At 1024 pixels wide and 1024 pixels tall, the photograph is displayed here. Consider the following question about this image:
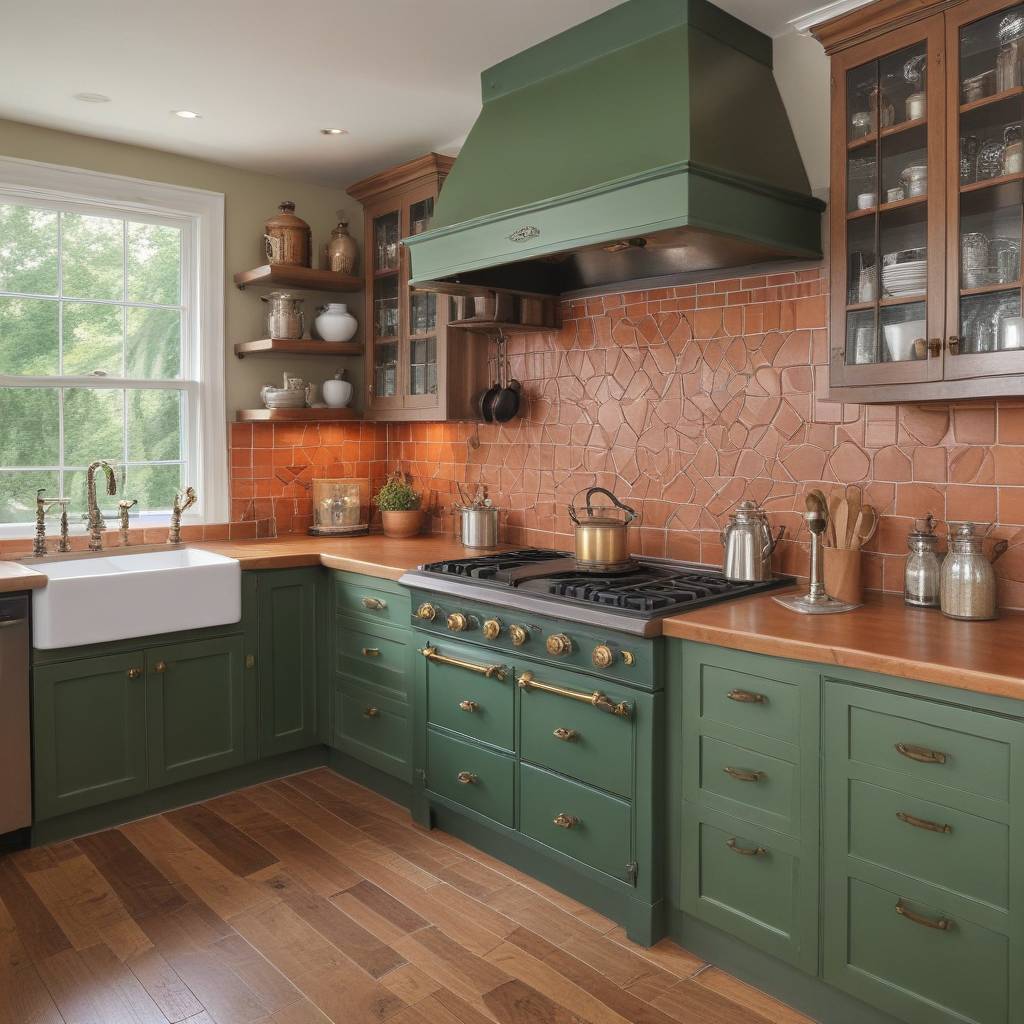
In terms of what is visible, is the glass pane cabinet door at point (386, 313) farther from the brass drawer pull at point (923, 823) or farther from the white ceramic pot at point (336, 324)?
the brass drawer pull at point (923, 823)

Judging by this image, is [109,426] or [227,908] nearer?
[227,908]

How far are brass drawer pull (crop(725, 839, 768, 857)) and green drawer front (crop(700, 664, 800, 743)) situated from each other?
0.99 feet

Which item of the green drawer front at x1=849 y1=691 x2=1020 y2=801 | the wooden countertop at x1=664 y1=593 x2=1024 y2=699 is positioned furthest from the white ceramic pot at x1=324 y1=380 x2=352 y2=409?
the green drawer front at x1=849 y1=691 x2=1020 y2=801

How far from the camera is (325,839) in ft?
10.3

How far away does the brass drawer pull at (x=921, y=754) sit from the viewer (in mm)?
1896

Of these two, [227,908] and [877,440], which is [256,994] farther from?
[877,440]

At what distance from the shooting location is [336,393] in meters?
4.29

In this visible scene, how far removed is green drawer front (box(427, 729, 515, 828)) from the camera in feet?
9.40

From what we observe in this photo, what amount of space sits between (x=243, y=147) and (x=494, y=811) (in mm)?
2963

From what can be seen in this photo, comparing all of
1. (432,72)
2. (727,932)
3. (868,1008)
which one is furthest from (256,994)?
(432,72)

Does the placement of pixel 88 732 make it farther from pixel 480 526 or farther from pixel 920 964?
pixel 920 964

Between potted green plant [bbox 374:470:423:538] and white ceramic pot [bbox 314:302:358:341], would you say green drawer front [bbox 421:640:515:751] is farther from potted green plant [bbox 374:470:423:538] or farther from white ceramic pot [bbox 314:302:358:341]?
white ceramic pot [bbox 314:302:358:341]

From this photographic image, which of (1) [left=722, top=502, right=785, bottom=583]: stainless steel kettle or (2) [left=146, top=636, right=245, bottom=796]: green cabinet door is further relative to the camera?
(2) [left=146, top=636, right=245, bottom=796]: green cabinet door

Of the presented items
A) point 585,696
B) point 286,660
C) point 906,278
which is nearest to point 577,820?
point 585,696
